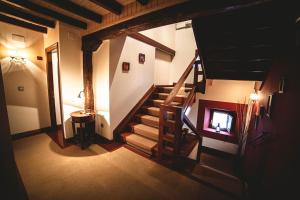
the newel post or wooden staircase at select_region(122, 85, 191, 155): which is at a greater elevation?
the newel post

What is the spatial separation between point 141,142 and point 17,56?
12.0ft

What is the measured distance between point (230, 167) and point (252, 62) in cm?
250

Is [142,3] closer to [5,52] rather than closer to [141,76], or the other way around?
[141,76]

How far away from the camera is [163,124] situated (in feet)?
8.52

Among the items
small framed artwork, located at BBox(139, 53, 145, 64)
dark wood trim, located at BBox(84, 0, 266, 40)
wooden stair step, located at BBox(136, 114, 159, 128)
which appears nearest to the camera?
dark wood trim, located at BBox(84, 0, 266, 40)

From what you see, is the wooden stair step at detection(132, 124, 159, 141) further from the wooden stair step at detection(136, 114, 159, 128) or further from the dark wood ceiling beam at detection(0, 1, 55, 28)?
the dark wood ceiling beam at detection(0, 1, 55, 28)

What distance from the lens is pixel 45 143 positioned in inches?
126

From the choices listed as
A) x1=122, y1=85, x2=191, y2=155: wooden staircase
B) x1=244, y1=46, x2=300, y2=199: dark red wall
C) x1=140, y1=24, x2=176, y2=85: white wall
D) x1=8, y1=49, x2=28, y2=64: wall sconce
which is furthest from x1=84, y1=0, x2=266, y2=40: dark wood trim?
x1=8, y1=49, x2=28, y2=64: wall sconce

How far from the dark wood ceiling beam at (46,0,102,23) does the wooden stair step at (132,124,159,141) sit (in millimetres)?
2551

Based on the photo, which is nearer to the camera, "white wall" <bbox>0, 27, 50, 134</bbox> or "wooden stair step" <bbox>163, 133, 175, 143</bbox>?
"wooden stair step" <bbox>163, 133, 175, 143</bbox>

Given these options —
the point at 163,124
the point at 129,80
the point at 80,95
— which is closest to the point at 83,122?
the point at 80,95

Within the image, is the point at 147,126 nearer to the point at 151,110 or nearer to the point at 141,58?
the point at 151,110

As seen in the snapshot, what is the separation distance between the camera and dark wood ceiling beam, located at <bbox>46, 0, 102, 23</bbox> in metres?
2.17

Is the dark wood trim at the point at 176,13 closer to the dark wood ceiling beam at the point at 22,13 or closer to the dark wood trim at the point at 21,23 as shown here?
the dark wood ceiling beam at the point at 22,13
